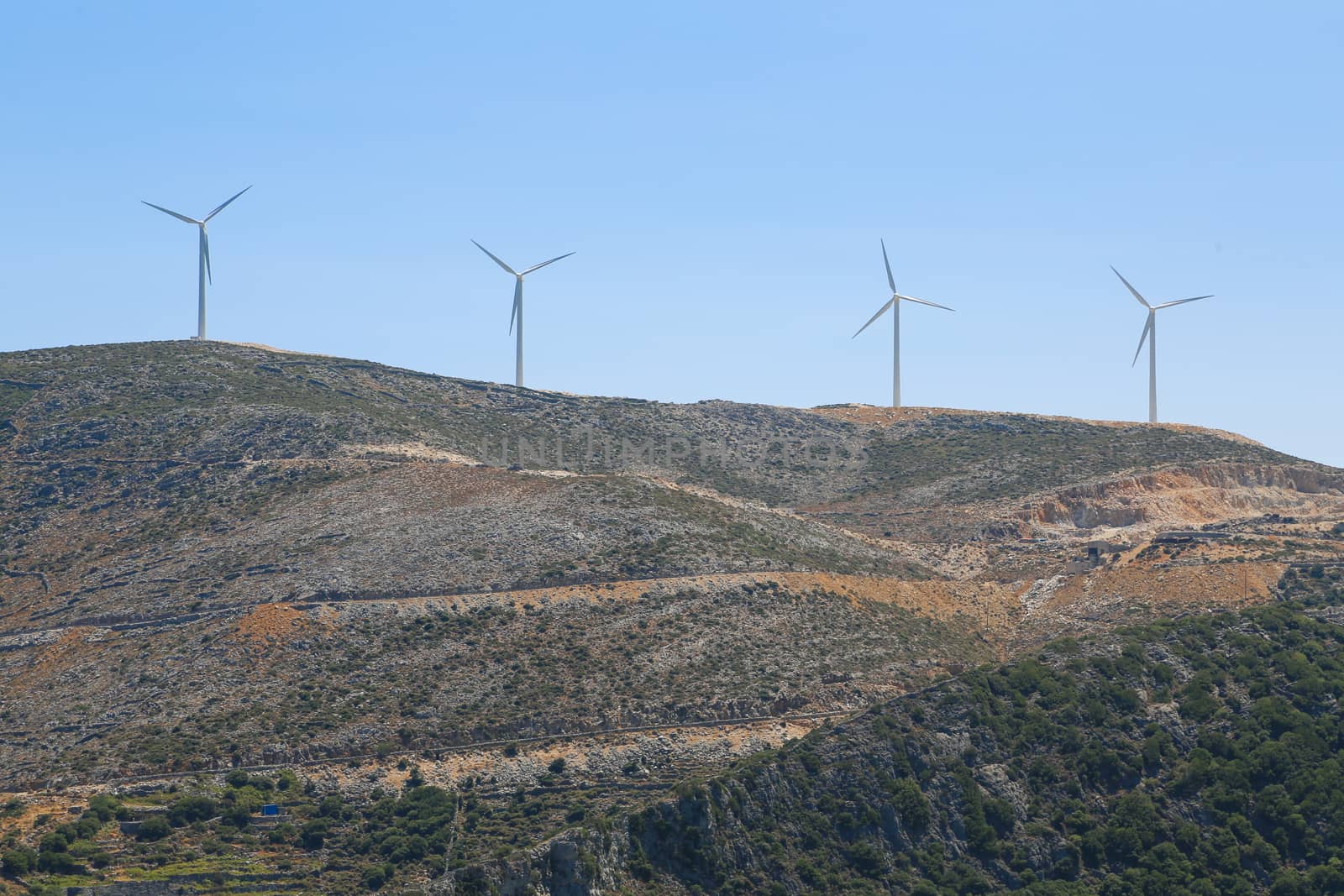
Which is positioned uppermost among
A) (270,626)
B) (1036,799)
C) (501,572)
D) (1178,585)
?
(501,572)

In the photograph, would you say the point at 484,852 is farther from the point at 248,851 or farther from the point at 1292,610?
the point at 1292,610

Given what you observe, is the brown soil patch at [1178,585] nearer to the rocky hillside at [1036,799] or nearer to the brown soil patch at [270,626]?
the rocky hillside at [1036,799]

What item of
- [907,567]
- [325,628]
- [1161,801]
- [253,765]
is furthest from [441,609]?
[1161,801]

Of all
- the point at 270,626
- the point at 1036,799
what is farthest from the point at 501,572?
the point at 1036,799

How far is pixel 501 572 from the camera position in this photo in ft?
330

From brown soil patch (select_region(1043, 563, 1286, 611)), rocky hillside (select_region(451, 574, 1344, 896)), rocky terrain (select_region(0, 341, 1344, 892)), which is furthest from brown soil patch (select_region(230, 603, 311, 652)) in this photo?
brown soil patch (select_region(1043, 563, 1286, 611))

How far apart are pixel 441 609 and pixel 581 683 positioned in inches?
429

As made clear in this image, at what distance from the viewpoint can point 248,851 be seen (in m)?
73.9

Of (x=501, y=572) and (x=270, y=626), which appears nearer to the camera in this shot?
(x=270, y=626)

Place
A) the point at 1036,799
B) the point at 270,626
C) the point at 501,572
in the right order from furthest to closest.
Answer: the point at 501,572, the point at 270,626, the point at 1036,799

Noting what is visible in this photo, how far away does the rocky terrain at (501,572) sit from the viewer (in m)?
82.5

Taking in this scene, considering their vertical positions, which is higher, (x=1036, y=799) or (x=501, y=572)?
(x=501, y=572)

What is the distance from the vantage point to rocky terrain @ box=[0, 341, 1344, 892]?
271ft

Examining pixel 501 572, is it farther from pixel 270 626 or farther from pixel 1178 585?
pixel 1178 585
